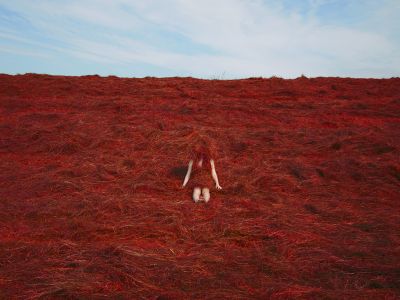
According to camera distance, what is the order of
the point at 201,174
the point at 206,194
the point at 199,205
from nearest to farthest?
the point at 199,205, the point at 206,194, the point at 201,174

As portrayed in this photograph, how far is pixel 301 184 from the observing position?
705 centimetres

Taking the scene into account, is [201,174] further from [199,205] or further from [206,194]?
[199,205]

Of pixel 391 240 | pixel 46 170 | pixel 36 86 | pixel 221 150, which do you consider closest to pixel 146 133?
pixel 221 150

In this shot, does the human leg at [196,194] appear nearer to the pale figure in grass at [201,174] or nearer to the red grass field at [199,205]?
the pale figure in grass at [201,174]

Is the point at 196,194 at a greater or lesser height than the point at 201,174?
lesser

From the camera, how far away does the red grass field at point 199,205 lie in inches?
146

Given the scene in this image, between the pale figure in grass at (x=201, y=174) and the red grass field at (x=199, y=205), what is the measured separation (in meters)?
0.21

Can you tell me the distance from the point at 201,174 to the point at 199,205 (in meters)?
0.83

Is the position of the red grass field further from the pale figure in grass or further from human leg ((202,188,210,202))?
the pale figure in grass

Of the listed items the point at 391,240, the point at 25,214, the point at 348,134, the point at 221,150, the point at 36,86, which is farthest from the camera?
the point at 36,86

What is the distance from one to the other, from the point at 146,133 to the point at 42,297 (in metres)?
6.74

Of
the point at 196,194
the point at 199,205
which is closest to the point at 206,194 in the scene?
the point at 196,194

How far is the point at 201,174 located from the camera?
21.5ft

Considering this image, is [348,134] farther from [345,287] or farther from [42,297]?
[42,297]
